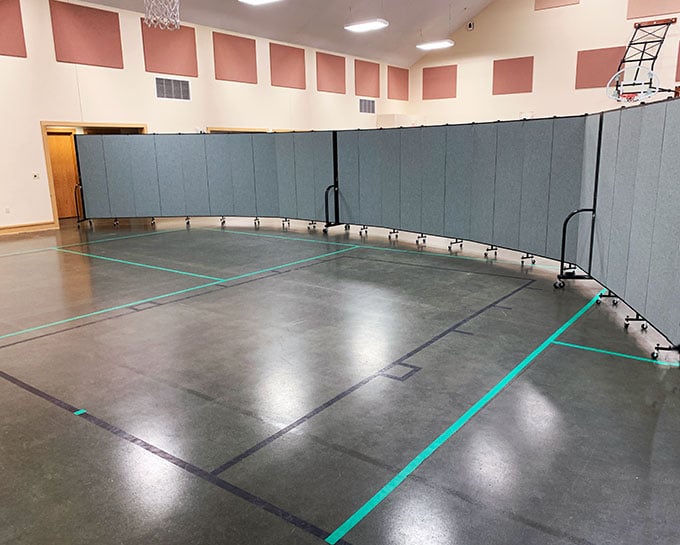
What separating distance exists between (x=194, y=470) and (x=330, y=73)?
60.1ft

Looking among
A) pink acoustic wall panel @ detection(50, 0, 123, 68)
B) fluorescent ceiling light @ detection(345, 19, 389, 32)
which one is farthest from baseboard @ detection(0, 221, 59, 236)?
fluorescent ceiling light @ detection(345, 19, 389, 32)

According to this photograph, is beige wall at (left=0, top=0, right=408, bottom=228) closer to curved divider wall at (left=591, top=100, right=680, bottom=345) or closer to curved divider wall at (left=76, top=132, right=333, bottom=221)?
curved divider wall at (left=76, top=132, right=333, bottom=221)

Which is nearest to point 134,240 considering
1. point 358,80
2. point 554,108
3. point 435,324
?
point 435,324

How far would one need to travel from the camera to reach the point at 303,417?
359cm

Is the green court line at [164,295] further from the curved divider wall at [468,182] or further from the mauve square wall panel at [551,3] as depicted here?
the mauve square wall panel at [551,3]

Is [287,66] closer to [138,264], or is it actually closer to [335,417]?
[138,264]

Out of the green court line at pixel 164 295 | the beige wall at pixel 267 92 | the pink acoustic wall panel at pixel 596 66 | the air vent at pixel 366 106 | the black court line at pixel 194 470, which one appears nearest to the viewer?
the black court line at pixel 194 470

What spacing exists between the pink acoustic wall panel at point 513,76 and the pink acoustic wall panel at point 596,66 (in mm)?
1700

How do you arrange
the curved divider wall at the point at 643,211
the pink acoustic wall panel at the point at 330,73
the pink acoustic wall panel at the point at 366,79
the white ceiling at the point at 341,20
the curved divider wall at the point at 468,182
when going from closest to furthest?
the curved divider wall at the point at 643,211 → the curved divider wall at the point at 468,182 → the white ceiling at the point at 341,20 → the pink acoustic wall panel at the point at 330,73 → the pink acoustic wall panel at the point at 366,79

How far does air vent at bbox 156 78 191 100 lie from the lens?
14.1 m

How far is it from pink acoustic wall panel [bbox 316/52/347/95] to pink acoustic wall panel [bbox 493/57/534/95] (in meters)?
5.85

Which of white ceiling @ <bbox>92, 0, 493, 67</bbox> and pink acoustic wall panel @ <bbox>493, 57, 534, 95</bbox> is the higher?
white ceiling @ <bbox>92, 0, 493, 67</bbox>

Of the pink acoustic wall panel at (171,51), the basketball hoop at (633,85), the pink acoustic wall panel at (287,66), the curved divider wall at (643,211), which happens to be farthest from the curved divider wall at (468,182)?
the basketball hoop at (633,85)

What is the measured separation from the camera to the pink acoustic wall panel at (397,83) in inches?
867
